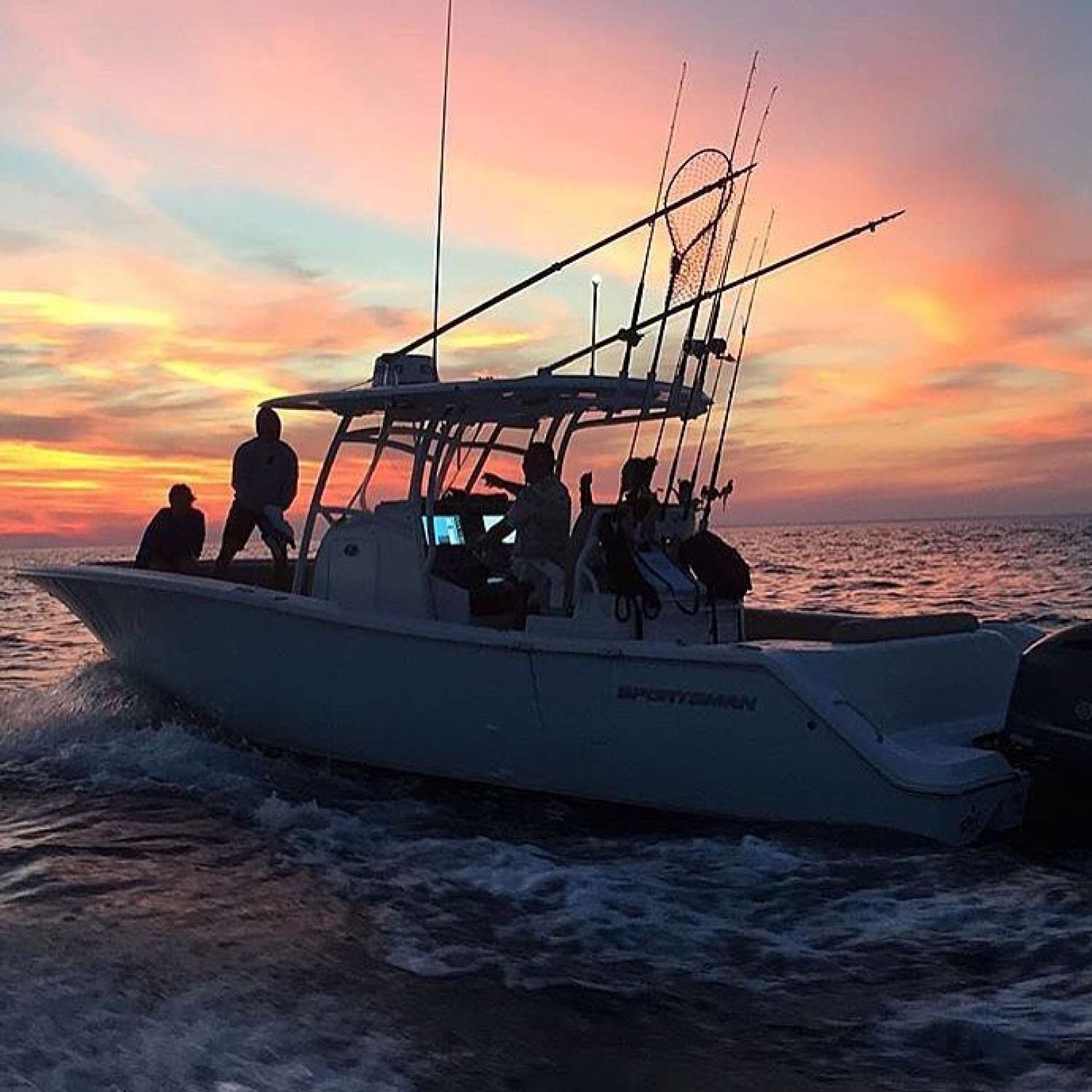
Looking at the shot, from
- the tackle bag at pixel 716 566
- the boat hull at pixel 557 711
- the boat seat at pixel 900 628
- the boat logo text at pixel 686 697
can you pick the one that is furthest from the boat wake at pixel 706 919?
the tackle bag at pixel 716 566

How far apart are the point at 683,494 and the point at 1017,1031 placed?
16.5ft

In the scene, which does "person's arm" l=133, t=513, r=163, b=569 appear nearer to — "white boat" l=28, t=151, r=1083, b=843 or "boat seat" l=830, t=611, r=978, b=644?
"white boat" l=28, t=151, r=1083, b=843

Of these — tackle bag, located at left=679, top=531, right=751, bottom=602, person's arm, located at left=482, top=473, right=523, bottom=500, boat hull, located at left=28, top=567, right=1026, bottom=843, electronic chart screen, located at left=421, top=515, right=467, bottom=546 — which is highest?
person's arm, located at left=482, top=473, right=523, bottom=500

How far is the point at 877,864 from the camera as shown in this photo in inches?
248

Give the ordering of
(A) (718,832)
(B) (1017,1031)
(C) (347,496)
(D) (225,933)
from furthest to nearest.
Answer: (C) (347,496) → (A) (718,832) → (D) (225,933) → (B) (1017,1031)

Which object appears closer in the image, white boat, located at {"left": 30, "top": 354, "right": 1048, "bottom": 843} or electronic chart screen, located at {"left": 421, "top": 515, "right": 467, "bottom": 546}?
white boat, located at {"left": 30, "top": 354, "right": 1048, "bottom": 843}

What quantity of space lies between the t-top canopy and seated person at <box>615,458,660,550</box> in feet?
1.98

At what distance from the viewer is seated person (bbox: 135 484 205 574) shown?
10500mm

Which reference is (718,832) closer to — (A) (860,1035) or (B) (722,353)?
(A) (860,1035)

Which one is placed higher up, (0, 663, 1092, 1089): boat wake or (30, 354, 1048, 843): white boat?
(30, 354, 1048, 843): white boat

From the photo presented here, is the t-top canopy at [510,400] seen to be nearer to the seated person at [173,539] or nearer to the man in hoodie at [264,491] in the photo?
the man in hoodie at [264,491]

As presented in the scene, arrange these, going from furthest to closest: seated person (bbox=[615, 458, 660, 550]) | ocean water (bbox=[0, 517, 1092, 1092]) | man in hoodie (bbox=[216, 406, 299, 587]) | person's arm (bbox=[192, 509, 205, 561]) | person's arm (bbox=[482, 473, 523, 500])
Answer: person's arm (bbox=[192, 509, 205, 561]), man in hoodie (bbox=[216, 406, 299, 587]), person's arm (bbox=[482, 473, 523, 500]), seated person (bbox=[615, 458, 660, 550]), ocean water (bbox=[0, 517, 1092, 1092])

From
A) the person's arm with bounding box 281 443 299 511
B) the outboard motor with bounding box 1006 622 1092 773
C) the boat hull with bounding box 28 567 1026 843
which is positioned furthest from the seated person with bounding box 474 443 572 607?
the outboard motor with bounding box 1006 622 1092 773

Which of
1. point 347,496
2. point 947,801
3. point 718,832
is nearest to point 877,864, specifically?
point 947,801
